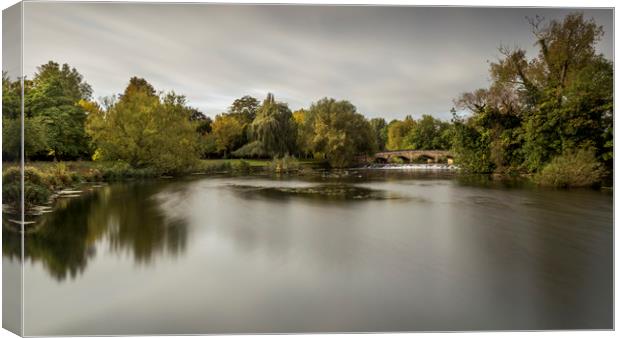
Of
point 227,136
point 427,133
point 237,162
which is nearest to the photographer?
point 427,133

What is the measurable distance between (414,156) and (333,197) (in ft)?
8.48

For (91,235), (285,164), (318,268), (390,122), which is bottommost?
(318,268)

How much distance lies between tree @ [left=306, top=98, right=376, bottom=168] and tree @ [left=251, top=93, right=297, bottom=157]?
2.14 feet

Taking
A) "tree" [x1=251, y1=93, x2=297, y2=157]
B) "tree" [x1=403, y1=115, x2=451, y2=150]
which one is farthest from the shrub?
"tree" [x1=251, y1=93, x2=297, y2=157]

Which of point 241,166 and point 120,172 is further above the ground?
point 241,166

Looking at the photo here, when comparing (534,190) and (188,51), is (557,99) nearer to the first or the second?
(534,190)

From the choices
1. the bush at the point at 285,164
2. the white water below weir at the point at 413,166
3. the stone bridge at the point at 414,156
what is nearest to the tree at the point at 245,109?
the bush at the point at 285,164

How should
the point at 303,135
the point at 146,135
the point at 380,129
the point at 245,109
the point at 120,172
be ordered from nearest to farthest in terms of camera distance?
the point at 380,129 → the point at 245,109 → the point at 303,135 → the point at 120,172 → the point at 146,135

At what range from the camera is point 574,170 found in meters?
7.76

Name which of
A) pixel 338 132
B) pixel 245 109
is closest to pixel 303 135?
pixel 338 132

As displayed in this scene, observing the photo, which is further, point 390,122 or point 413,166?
point 413,166

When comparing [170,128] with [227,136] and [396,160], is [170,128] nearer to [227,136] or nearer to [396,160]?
[227,136]

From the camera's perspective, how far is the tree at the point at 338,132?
859cm

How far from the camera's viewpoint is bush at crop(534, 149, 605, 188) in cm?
694
